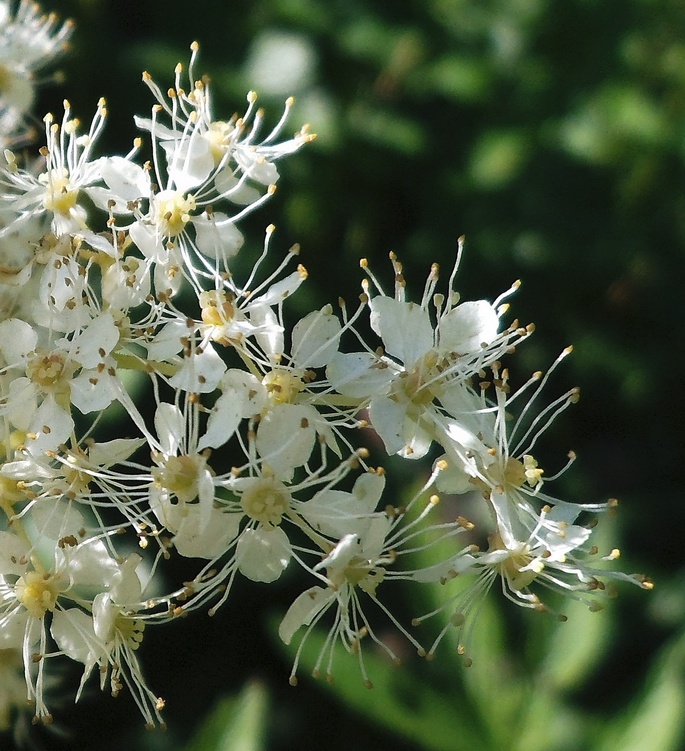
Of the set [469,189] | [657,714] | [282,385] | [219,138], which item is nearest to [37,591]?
[282,385]

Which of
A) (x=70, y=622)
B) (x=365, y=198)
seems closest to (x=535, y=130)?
(x=365, y=198)

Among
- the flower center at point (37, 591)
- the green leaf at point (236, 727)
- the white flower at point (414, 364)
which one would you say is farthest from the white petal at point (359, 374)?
the green leaf at point (236, 727)

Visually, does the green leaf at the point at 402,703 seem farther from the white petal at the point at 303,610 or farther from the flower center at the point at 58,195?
the flower center at the point at 58,195

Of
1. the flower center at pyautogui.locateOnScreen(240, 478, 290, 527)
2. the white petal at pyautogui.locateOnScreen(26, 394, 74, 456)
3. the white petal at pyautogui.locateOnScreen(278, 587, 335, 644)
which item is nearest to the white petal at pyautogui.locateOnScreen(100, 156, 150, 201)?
the white petal at pyautogui.locateOnScreen(26, 394, 74, 456)

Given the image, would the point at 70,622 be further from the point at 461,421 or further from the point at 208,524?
the point at 461,421

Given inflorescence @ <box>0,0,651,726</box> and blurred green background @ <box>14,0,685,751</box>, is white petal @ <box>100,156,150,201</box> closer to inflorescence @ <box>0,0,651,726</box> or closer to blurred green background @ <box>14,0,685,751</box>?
inflorescence @ <box>0,0,651,726</box>

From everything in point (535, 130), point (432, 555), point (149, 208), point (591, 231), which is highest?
point (149, 208)
